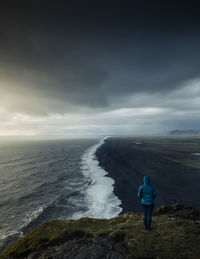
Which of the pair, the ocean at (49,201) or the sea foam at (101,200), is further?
the sea foam at (101,200)

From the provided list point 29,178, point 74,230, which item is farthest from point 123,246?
point 29,178

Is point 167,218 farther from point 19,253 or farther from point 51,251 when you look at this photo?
point 19,253

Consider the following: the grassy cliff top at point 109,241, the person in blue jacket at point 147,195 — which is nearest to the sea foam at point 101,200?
the grassy cliff top at point 109,241

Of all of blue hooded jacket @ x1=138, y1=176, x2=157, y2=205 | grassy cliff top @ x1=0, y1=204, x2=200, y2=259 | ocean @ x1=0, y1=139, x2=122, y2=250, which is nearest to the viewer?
grassy cliff top @ x1=0, y1=204, x2=200, y2=259

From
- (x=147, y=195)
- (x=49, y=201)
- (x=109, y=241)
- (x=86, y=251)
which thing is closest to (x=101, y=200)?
(x=49, y=201)

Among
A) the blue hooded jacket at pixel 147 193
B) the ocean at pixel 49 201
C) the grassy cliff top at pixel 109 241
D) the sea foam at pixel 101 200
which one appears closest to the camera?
the grassy cliff top at pixel 109 241

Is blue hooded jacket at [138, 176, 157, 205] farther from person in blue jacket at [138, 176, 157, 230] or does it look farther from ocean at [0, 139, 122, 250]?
ocean at [0, 139, 122, 250]

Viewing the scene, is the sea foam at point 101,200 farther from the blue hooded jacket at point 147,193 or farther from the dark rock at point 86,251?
the blue hooded jacket at point 147,193

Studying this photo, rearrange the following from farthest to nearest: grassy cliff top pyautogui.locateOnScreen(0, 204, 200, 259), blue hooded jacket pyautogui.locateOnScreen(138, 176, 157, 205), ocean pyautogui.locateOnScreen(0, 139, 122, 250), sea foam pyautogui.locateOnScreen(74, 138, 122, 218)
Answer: sea foam pyautogui.locateOnScreen(74, 138, 122, 218) → ocean pyautogui.locateOnScreen(0, 139, 122, 250) → blue hooded jacket pyautogui.locateOnScreen(138, 176, 157, 205) → grassy cliff top pyautogui.locateOnScreen(0, 204, 200, 259)

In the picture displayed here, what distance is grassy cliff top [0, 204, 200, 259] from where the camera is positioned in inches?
264

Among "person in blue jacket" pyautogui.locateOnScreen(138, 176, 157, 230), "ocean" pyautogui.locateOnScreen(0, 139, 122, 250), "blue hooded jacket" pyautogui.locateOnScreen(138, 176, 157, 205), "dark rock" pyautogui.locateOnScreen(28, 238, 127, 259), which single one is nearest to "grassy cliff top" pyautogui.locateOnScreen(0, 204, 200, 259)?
"dark rock" pyautogui.locateOnScreen(28, 238, 127, 259)

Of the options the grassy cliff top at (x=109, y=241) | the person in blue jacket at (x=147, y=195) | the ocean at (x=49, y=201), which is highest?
the person in blue jacket at (x=147, y=195)

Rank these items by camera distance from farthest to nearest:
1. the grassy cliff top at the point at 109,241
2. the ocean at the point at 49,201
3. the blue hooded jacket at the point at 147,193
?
the ocean at the point at 49,201 < the blue hooded jacket at the point at 147,193 < the grassy cliff top at the point at 109,241

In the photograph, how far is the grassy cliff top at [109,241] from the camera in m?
6.71
